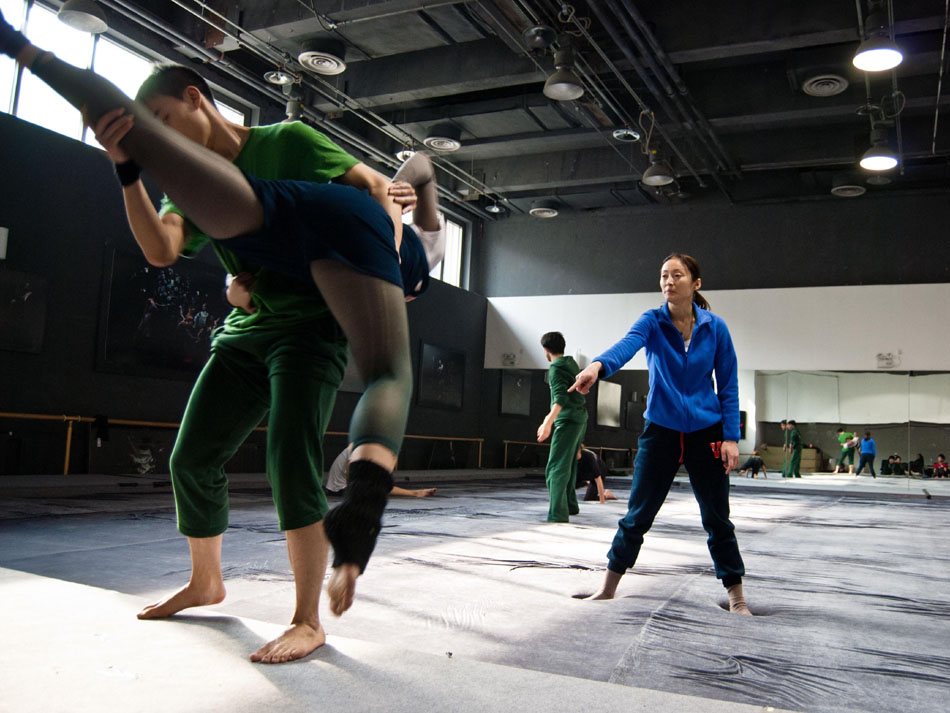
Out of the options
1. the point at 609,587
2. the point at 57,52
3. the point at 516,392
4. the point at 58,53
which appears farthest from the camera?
the point at 516,392

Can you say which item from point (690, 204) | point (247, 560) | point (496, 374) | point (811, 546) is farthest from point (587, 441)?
point (247, 560)

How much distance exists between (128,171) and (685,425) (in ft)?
6.42

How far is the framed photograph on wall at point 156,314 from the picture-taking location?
307 inches

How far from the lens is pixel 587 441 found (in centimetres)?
1587

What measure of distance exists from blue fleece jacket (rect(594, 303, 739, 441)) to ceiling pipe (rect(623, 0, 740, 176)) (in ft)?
19.3

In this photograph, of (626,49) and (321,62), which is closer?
(321,62)

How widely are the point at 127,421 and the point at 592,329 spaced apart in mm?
7609

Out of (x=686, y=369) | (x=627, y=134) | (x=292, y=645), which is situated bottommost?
(x=292, y=645)

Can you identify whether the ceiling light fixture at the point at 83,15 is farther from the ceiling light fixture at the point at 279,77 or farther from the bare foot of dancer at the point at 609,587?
the bare foot of dancer at the point at 609,587

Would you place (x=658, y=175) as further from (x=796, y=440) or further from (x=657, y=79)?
(x=796, y=440)

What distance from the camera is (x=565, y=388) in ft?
17.5

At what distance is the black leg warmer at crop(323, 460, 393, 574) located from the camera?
3.63 feet

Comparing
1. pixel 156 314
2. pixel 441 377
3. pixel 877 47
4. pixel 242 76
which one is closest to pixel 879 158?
pixel 877 47

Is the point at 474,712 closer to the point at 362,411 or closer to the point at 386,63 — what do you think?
the point at 362,411
